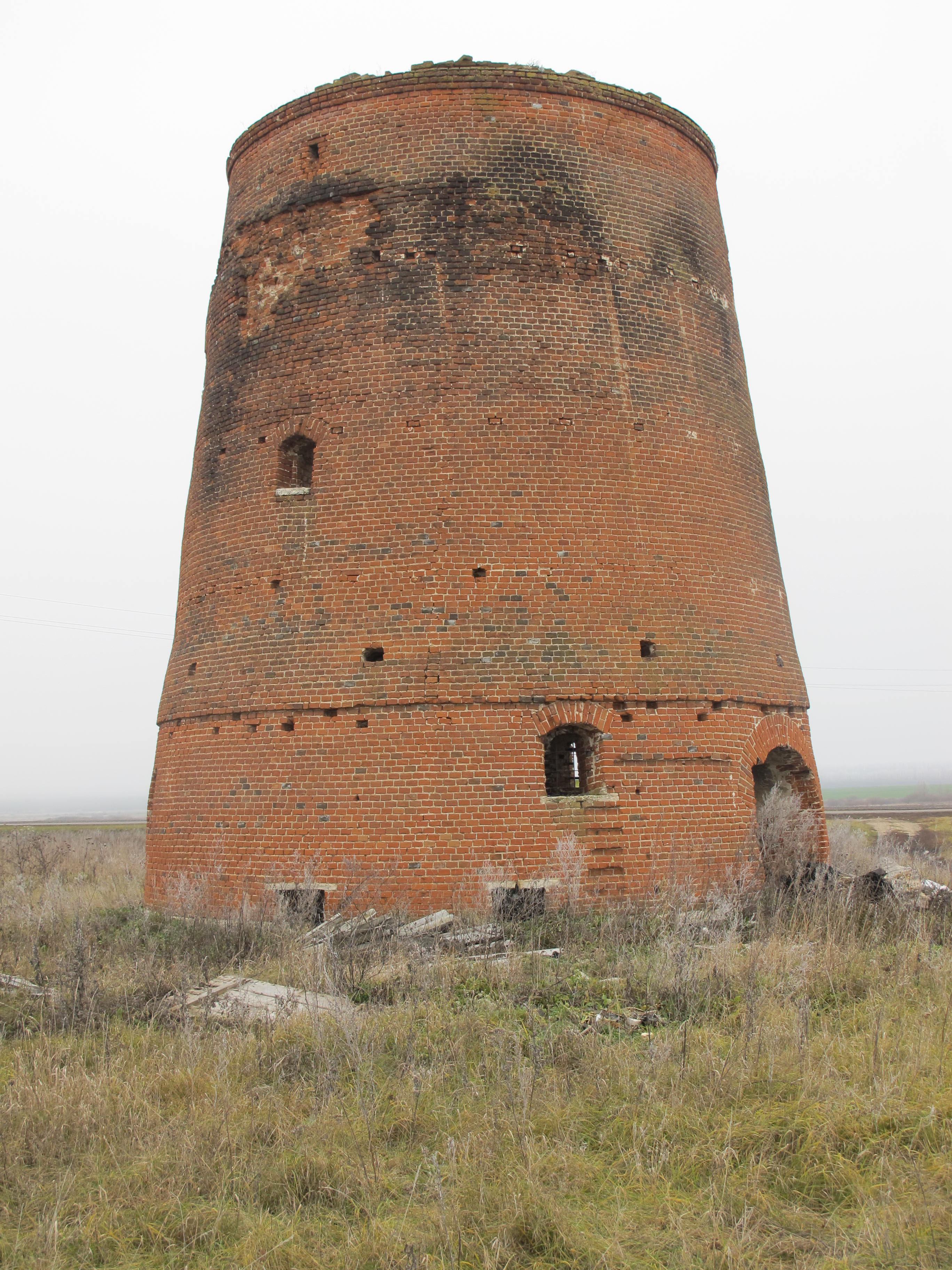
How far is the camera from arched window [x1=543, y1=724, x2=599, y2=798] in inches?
335

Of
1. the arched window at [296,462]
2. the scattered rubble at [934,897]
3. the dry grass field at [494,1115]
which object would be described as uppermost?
the arched window at [296,462]

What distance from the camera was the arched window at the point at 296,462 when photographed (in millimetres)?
9523

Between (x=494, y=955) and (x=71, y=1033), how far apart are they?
110 inches

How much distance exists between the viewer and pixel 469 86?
31.8 feet

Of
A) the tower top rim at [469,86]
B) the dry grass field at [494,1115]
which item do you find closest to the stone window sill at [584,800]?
the dry grass field at [494,1115]

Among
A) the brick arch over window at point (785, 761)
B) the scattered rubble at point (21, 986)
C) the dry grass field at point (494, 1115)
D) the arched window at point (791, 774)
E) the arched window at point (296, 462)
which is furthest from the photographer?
the arched window at point (791, 774)

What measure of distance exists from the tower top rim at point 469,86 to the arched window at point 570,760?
674 cm

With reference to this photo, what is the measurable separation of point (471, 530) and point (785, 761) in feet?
13.9

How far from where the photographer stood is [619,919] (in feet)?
25.3

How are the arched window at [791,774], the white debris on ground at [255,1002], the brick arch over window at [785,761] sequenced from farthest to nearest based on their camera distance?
1. the arched window at [791,774]
2. the brick arch over window at [785,761]
3. the white debris on ground at [255,1002]

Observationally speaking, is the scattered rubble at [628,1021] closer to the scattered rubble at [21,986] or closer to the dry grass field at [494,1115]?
the dry grass field at [494,1115]

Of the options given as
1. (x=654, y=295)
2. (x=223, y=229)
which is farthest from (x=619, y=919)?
(x=223, y=229)

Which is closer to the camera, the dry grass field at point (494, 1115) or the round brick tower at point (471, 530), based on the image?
the dry grass field at point (494, 1115)

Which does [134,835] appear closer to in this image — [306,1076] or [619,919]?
[619,919]
